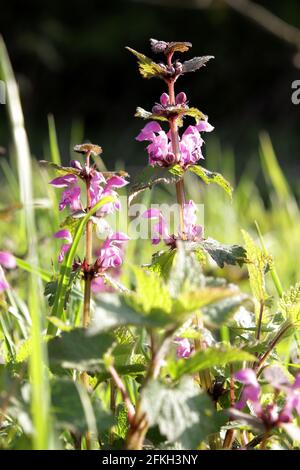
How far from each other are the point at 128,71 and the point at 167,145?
1188 cm

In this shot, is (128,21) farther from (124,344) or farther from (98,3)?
(124,344)

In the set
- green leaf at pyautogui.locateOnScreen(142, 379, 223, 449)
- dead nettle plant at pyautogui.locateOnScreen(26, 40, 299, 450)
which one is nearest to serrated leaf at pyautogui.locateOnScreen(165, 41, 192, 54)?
dead nettle plant at pyautogui.locateOnScreen(26, 40, 299, 450)

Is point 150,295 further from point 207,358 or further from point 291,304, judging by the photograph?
point 291,304

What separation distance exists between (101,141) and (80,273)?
1089cm

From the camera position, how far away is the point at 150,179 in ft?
2.59

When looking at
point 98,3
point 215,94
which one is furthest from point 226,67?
point 98,3

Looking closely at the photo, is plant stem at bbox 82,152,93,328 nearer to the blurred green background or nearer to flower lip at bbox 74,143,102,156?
flower lip at bbox 74,143,102,156

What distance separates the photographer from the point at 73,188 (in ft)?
2.74

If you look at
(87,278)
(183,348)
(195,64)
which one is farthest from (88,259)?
(195,64)

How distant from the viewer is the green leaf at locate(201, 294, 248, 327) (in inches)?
23.7

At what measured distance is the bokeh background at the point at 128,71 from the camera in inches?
427

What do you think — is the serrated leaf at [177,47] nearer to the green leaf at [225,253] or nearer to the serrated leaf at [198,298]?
the green leaf at [225,253]

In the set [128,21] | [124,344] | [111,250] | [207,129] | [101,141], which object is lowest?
[124,344]
